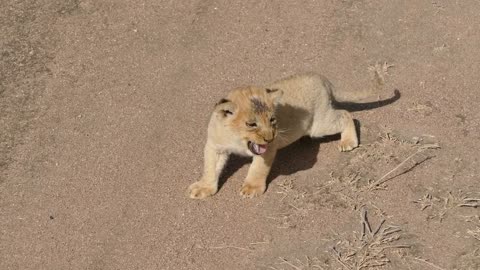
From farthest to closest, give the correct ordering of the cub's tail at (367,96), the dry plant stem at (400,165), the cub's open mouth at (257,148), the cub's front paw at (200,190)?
the cub's tail at (367,96) < the dry plant stem at (400,165) < the cub's front paw at (200,190) < the cub's open mouth at (257,148)

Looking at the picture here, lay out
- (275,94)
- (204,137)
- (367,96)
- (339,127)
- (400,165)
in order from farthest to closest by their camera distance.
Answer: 1. (367,96)
2. (204,137)
3. (339,127)
4. (400,165)
5. (275,94)

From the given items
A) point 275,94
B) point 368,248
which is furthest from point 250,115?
point 368,248

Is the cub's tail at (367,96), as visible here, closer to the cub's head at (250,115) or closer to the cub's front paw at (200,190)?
the cub's head at (250,115)

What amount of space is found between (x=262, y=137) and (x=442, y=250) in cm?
194

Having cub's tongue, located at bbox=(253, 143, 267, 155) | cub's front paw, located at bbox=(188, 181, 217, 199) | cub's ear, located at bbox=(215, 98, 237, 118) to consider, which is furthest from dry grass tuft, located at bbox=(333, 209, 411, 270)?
cub's ear, located at bbox=(215, 98, 237, 118)

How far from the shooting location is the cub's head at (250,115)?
6125 millimetres

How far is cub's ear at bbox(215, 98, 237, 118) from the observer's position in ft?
20.0

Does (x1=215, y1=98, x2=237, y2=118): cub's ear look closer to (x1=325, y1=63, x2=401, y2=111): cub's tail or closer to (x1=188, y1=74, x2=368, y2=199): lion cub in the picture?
(x1=188, y1=74, x2=368, y2=199): lion cub

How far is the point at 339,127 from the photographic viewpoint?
7254mm

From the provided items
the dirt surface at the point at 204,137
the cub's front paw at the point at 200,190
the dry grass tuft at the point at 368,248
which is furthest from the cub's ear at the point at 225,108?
the dry grass tuft at the point at 368,248

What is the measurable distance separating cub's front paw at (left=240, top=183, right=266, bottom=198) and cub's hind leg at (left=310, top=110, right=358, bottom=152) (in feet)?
2.85

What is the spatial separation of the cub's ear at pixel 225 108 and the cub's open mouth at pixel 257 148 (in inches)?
13.8

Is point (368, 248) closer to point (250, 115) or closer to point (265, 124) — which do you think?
point (265, 124)

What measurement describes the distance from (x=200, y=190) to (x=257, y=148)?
80cm
